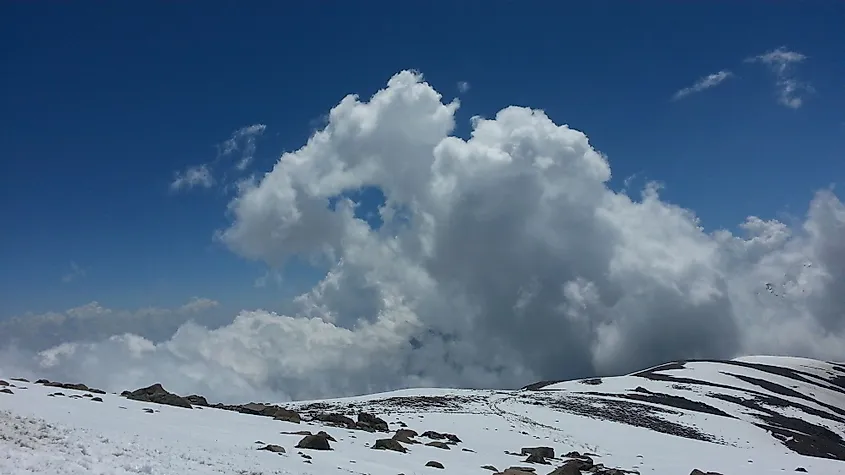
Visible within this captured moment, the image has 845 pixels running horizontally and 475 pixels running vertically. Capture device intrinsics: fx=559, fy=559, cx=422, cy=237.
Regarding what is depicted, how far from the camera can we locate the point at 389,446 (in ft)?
111

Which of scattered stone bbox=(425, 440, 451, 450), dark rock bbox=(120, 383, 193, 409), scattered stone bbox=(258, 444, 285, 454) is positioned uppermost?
dark rock bbox=(120, 383, 193, 409)

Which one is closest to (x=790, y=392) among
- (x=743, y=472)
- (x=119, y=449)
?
(x=743, y=472)

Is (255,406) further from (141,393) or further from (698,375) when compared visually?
(698,375)

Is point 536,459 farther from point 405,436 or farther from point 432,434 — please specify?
point 405,436

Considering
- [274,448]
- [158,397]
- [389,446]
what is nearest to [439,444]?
[389,446]

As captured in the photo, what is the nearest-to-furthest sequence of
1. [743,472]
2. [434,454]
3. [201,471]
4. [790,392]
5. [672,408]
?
[201,471] → [434,454] → [743,472] → [672,408] → [790,392]

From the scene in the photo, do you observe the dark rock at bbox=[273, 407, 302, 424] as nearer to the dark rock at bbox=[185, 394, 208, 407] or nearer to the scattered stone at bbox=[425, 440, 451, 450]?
the dark rock at bbox=[185, 394, 208, 407]

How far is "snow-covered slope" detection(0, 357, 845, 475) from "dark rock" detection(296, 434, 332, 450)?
566 mm

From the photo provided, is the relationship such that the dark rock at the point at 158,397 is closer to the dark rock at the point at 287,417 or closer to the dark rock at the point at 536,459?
the dark rock at the point at 287,417

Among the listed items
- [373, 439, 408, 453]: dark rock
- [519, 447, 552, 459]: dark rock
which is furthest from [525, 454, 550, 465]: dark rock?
[373, 439, 408, 453]: dark rock

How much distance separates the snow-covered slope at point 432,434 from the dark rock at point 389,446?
210 millimetres

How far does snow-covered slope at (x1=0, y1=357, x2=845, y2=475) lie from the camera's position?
21.2m

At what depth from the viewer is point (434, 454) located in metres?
34.2

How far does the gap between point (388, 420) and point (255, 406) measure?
11571mm
